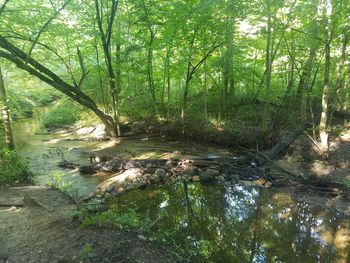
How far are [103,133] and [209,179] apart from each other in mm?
8704

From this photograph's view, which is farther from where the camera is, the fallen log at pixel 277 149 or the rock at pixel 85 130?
the rock at pixel 85 130

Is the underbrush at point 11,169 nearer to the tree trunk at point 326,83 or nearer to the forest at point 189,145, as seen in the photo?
the forest at point 189,145

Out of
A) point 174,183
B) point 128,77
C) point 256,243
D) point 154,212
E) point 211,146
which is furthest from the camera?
point 128,77

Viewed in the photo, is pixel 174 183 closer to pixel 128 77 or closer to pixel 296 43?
pixel 296 43

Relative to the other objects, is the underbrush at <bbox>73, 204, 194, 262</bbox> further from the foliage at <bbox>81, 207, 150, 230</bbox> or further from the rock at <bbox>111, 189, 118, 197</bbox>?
the rock at <bbox>111, 189, 118, 197</bbox>

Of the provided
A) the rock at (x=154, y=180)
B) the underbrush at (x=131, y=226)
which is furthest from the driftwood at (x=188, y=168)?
the underbrush at (x=131, y=226)

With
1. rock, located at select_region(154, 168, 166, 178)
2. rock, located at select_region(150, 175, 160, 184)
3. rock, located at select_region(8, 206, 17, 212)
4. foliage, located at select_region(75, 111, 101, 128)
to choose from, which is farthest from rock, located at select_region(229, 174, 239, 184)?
foliage, located at select_region(75, 111, 101, 128)

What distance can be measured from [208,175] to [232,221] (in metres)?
2.59

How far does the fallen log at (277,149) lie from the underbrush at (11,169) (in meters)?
7.01

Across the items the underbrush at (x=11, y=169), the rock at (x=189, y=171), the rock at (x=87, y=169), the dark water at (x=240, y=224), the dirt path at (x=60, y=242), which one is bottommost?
the dark water at (x=240, y=224)

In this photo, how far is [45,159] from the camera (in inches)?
444

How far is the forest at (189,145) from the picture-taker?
5020 millimetres

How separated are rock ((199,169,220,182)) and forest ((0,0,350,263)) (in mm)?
43

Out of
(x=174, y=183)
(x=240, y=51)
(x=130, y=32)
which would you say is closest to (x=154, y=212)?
(x=174, y=183)
